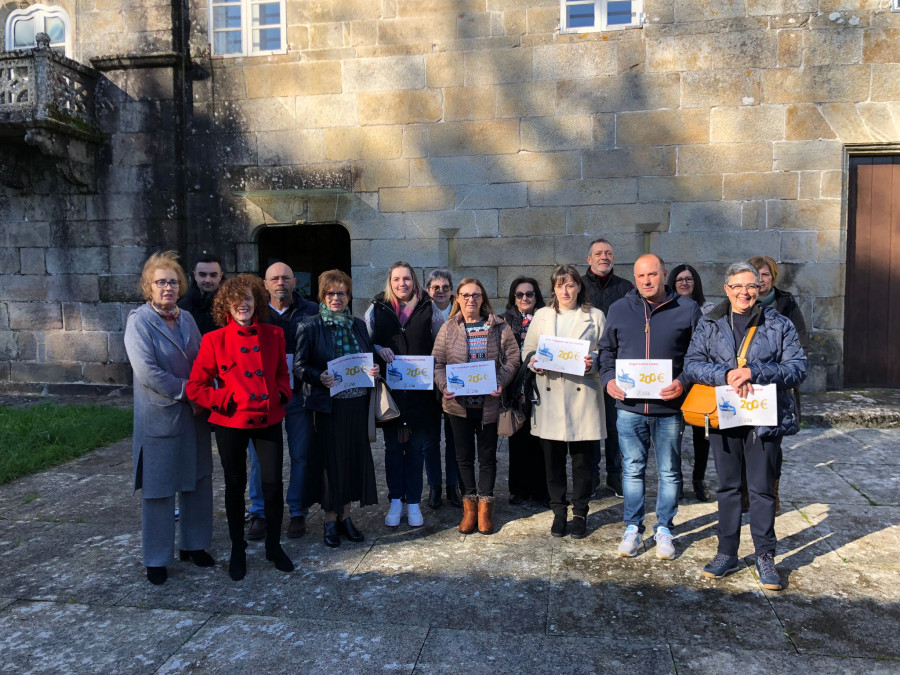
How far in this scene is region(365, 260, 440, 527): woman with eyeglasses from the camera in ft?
14.7

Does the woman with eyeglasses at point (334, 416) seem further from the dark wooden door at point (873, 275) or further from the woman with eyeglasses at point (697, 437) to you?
the dark wooden door at point (873, 275)

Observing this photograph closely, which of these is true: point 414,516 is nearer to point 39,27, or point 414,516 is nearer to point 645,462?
point 645,462

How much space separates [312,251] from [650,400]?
8159 mm

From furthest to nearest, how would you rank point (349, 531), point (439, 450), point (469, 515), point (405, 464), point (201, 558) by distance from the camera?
point (439, 450) → point (405, 464) → point (469, 515) → point (349, 531) → point (201, 558)

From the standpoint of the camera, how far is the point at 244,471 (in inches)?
150

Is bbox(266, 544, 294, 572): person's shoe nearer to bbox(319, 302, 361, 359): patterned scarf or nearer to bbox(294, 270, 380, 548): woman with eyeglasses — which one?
bbox(294, 270, 380, 548): woman with eyeglasses

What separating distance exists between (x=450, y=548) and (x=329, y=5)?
23.5ft

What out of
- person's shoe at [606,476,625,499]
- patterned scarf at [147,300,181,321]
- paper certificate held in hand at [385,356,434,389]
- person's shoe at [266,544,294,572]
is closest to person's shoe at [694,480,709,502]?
person's shoe at [606,476,625,499]

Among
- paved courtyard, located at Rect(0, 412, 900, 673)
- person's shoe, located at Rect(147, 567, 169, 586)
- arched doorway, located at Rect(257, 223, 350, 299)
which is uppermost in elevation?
arched doorway, located at Rect(257, 223, 350, 299)

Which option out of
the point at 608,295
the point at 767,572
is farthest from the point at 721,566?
the point at 608,295

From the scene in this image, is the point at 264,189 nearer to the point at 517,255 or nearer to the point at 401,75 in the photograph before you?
the point at 401,75

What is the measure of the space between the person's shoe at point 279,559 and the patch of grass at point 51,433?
322 cm

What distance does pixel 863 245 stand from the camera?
7.92 m

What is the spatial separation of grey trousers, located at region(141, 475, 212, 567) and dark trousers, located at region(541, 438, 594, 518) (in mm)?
2109
